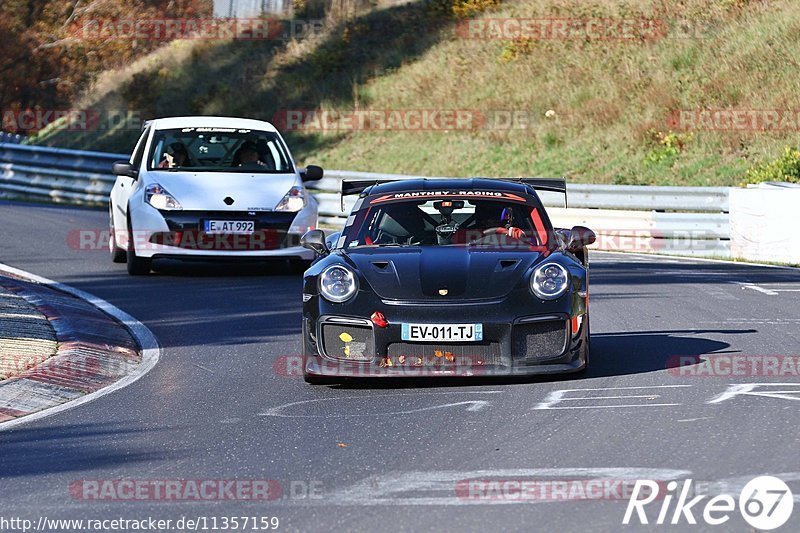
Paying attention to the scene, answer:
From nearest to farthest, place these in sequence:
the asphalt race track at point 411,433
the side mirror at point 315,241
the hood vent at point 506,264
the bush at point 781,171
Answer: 1. the asphalt race track at point 411,433
2. the hood vent at point 506,264
3. the side mirror at point 315,241
4. the bush at point 781,171

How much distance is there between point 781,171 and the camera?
23344 mm

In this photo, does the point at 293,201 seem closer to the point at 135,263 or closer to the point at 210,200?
the point at 210,200

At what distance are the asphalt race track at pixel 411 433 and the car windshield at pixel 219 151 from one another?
3.86 m

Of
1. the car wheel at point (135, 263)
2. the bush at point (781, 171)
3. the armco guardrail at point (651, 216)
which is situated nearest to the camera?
the car wheel at point (135, 263)

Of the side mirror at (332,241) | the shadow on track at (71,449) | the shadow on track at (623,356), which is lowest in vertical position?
the shadow on track at (71,449)

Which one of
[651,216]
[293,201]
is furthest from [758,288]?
[651,216]

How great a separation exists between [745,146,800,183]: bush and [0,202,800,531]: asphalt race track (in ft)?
37.2

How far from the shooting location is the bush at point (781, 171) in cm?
2325

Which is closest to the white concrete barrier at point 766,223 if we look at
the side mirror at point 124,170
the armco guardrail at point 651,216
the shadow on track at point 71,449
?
the armco guardrail at point 651,216

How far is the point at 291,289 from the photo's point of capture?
14.5m

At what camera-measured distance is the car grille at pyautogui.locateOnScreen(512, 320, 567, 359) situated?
877 centimetres

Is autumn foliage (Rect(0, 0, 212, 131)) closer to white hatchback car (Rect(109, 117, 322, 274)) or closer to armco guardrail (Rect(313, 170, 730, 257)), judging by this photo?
armco guardrail (Rect(313, 170, 730, 257))

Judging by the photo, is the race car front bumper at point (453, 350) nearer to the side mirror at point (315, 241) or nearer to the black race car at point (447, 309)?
the black race car at point (447, 309)

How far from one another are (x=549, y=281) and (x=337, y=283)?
4.34 ft
